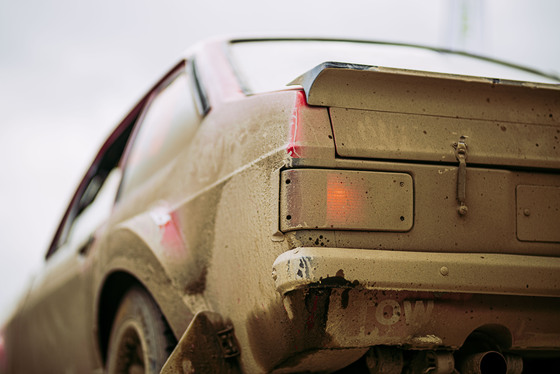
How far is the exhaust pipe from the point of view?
1913 millimetres

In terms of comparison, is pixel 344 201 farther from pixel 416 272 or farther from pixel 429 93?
pixel 429 93

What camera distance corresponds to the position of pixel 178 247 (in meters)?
2.32

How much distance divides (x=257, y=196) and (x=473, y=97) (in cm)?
74

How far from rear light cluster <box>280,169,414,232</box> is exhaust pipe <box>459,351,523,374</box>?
464mm

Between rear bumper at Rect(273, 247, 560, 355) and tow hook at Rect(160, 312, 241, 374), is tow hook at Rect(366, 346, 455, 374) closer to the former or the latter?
rear bumper at Rect(273, 247, 560, 355)

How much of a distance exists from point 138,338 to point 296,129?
4.19 ft

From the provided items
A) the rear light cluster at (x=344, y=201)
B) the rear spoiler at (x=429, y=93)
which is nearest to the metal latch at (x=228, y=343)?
the rear light cluster at (x=344, y=201)

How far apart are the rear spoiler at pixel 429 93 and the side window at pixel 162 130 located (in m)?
0.78

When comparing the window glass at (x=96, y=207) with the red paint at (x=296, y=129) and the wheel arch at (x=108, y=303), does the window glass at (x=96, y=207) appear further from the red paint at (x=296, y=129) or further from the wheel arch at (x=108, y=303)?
the red paint at (x=296, y=129)

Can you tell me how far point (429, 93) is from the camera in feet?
6.54

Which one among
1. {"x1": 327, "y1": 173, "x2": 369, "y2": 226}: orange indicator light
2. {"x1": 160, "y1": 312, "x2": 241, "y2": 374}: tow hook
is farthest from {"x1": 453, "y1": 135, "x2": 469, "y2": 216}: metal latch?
{"x1": 160, "y1": 312, "x2": 241, "y2": 374}: tow hook

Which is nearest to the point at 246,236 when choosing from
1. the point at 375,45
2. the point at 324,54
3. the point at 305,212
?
the point at 305,212

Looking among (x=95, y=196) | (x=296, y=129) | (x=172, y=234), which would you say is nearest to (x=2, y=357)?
(x=95, y=196)

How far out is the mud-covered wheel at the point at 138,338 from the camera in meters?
2.40
